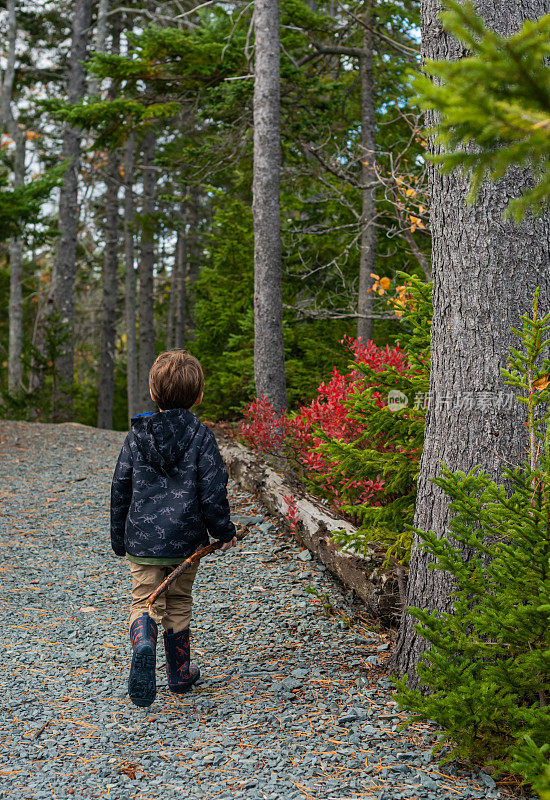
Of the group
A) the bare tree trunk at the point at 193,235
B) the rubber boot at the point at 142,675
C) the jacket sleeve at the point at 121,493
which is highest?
the bare tree trunk at the point at 193,235

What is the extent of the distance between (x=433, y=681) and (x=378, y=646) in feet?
4.60

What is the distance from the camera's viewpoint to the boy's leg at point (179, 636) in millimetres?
3492

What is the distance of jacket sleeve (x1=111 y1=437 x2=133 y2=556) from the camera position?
357 centimetres

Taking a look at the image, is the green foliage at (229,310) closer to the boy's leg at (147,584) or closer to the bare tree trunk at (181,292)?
the boy's leg at (147,584)

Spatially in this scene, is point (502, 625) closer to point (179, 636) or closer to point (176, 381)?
point (179, 636)

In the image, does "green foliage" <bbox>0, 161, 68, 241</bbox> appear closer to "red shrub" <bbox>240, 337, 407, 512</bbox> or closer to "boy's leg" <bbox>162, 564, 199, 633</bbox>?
"red shrub" <bbox>240, 337, 407, 512</bbox>

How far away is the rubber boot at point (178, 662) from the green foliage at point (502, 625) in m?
1.35

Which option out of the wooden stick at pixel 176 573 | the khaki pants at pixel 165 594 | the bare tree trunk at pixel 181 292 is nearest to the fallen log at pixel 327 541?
the wooden stick at pixel 176 573

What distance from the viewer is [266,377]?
8211 millimetres

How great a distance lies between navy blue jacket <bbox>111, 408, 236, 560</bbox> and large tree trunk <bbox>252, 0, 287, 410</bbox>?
4.63 meters

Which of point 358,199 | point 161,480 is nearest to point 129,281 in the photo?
point 358,199

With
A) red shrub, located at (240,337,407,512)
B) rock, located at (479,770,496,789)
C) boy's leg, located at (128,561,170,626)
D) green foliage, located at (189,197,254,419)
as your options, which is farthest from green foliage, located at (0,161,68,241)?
rock, located at (479,770,496,789)

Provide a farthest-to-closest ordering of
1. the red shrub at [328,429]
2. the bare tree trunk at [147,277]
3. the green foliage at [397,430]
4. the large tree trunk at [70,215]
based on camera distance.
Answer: the bare tree trunk at [147,277] → the large tree trunk at [70,215] → the red shrub at [328,429] → the green foliage at [397,430]

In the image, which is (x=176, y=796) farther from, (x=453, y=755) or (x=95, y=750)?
(x=453, y=755)
